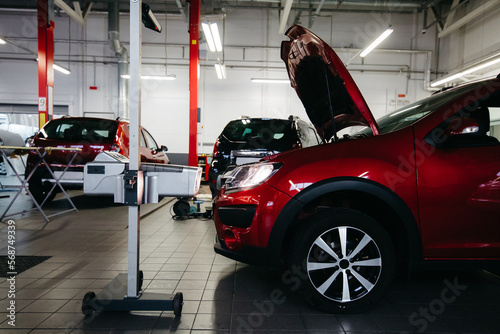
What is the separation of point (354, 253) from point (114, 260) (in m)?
2.27

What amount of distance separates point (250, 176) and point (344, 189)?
0.64 metres

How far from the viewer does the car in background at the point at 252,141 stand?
13.8 feet

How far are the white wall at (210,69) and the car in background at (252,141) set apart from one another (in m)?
7.16

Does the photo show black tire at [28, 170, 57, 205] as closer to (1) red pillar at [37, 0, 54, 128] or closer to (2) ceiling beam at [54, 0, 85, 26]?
(1) red pillar at [37, 0, 54, 128]

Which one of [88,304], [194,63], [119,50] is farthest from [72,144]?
[119,50]

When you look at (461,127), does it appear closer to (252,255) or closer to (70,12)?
(252,255)

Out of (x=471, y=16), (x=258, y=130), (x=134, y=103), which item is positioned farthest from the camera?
(x=471, y=16)

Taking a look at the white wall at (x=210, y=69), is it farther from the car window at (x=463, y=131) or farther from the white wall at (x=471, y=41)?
the car window at (x=463, y=131)

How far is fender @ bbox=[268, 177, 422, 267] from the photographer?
182 centimetres

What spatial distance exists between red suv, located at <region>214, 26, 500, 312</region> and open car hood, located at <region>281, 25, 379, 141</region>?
34 mm

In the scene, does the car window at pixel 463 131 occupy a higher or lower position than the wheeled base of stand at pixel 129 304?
higher

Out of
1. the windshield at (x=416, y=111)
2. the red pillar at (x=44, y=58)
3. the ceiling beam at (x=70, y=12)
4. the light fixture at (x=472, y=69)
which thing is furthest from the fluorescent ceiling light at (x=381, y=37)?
the ceiling beam at (x=70, y=12)

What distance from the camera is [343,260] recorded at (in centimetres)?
185

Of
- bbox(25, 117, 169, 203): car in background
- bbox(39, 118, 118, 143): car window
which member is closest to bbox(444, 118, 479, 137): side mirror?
bbox(25, 117, 169, 203): car in background
